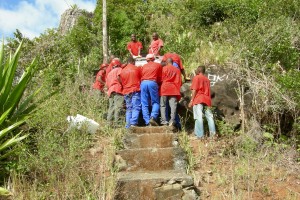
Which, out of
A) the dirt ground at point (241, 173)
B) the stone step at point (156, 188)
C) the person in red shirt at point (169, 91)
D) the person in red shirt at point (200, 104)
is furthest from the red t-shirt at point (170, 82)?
the stone step at point (156, 188)

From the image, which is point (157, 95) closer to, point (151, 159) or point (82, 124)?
point (82, 124)

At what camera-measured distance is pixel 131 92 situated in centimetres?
895

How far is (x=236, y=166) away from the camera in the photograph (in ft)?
23.5

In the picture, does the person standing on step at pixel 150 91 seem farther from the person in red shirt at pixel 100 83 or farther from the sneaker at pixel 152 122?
the person in red shirt at pixel 100 83

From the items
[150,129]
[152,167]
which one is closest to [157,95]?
[150,129]

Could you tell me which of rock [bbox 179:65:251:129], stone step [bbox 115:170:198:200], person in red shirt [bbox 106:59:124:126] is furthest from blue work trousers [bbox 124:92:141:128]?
stone step [bbox 115:170:198:200]

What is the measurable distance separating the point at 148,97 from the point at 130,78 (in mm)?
618

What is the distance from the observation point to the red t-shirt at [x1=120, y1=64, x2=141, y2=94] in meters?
8.97

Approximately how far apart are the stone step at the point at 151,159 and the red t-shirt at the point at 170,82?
1818 millimetres

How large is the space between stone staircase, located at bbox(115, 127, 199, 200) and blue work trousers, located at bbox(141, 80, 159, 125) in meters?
0.50

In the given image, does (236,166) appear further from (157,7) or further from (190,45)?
(157,7)

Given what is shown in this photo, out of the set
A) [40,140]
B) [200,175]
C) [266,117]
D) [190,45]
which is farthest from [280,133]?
[190,45]

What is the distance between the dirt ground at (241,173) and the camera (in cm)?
645

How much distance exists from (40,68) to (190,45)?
17.9 ft
